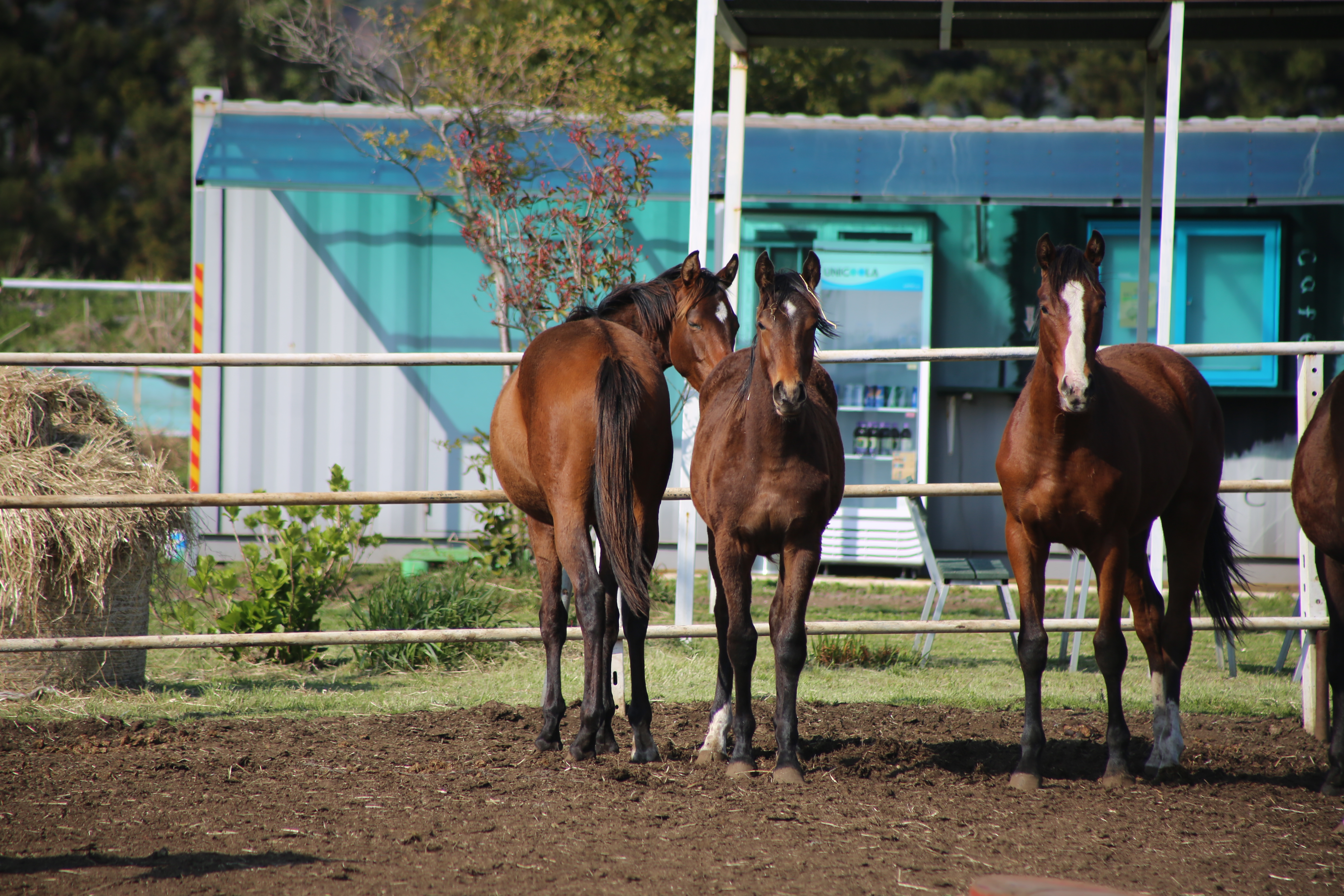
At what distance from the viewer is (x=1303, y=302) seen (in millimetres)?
9086

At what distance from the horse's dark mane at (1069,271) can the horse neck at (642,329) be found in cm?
165

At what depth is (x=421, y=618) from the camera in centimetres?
598

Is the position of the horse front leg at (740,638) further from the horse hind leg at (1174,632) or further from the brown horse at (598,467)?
the horse hind leg at (1174,632)

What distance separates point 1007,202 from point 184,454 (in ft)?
31.2

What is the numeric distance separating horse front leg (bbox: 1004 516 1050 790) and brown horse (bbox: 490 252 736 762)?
4.44 ft

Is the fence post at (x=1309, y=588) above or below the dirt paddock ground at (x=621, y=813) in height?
above

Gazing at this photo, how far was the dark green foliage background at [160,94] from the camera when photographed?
2192 cm

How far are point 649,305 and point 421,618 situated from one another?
2.45 metres

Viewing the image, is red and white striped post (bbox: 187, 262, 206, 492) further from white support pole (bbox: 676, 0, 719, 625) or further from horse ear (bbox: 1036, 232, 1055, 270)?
horse ear (bbox: 1036, 232, 1055, 270)

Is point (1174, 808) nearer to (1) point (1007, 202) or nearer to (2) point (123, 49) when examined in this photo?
(1) point (1007, 202)

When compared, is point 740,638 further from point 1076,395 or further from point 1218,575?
point 1218,575

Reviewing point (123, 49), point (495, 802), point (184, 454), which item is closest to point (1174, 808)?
point (495, 802)

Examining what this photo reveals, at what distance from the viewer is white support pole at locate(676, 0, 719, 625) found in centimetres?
564

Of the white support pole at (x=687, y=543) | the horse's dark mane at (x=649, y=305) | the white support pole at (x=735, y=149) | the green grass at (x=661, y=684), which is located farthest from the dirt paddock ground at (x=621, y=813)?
the white support pole at (x=735, y=149)
